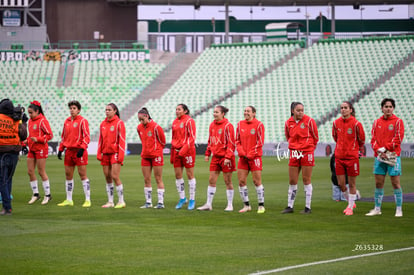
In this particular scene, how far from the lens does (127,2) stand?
188 feet

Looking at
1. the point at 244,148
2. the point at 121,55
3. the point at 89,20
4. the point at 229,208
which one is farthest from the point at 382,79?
the point at 229,208

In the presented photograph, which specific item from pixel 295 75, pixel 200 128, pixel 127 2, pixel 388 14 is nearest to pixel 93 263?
pixel 200 128

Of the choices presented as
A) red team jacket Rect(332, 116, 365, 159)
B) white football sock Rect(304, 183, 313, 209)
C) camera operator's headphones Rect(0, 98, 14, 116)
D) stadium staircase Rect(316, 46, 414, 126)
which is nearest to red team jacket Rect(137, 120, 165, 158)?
camera operator's headphones Rect(0, 98, 14, 116)

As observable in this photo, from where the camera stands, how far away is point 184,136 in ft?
52.9

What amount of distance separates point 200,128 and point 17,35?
782 inches

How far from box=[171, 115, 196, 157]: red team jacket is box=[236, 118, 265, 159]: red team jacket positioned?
3.70ft

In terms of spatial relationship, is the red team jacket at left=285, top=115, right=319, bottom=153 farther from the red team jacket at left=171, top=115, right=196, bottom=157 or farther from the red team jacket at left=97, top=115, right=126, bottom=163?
the red team jacket at left=97, top=115, right=126, bottom=163

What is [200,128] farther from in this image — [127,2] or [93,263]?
[93,263]

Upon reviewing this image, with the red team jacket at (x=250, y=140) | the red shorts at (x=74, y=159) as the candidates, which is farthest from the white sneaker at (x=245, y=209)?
the red shorts at (x=74, y=159)

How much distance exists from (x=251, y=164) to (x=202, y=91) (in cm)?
3567

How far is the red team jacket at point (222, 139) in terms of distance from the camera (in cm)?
1570

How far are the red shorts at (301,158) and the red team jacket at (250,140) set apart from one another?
73cm

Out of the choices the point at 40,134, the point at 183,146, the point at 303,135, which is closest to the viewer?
the point at 303,135

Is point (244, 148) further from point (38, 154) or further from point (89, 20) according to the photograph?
point (89, 20)
